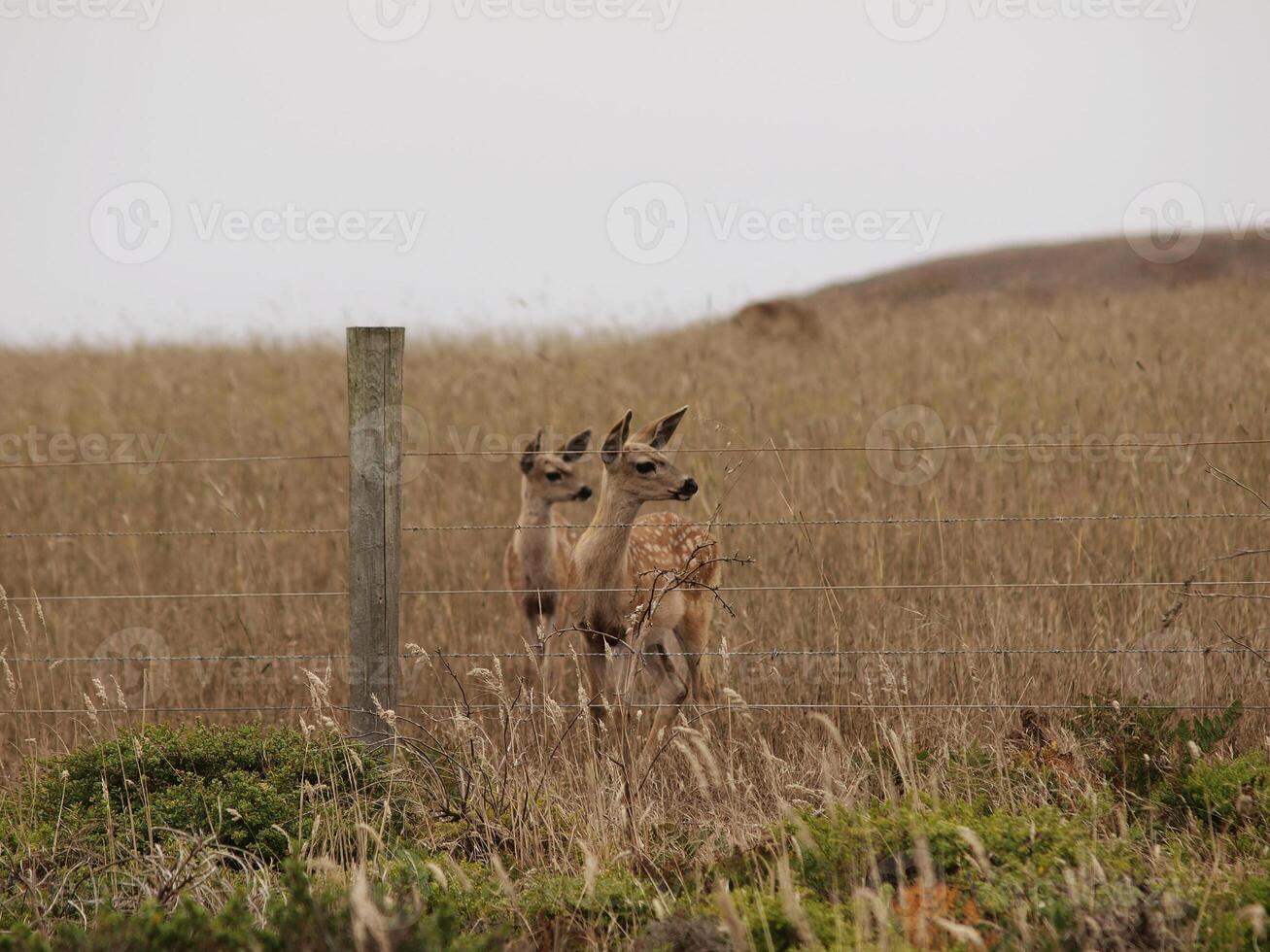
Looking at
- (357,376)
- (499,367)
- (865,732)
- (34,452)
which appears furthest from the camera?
(499,367)

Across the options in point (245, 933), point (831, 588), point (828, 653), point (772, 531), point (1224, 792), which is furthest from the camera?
point (772, 531)

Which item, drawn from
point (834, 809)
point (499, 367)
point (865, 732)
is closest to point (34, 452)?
point (499, 367)

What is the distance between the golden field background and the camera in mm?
5562

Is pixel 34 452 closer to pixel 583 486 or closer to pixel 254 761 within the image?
pixel 583 486

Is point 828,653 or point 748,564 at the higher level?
point 748,564

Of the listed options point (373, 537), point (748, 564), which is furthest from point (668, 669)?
point (373, 537)

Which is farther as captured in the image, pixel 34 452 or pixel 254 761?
pixel 34 452

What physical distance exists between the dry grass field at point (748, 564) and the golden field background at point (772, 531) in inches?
1.0

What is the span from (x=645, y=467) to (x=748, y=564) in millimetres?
1232

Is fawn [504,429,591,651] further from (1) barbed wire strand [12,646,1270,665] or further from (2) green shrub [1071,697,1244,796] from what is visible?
(2) green shrub [1071,697,1244,796]

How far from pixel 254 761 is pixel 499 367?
8.30 m

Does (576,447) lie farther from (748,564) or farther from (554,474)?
(748,564)

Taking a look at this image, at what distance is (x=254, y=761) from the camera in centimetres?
446

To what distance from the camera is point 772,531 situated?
7301mm
